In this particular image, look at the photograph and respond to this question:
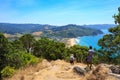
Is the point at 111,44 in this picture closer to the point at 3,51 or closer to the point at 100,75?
the point at 100,75

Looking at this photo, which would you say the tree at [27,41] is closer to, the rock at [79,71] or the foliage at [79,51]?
the foliage at [79,51]

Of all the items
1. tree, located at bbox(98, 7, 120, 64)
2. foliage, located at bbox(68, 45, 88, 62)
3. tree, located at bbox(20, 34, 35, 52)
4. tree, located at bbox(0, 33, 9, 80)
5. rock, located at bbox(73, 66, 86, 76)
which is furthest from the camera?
tree, located at bbox(20, 34, 35, 52)

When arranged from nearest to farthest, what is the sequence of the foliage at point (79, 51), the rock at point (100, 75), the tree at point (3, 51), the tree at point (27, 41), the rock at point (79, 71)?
the rock at point (100, 75) < the rock at point (79, 71) < the tree at point (3, 51) < the foliage at point (79, 51) < the tree at point (27, 41)

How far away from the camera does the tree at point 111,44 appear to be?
26984mm

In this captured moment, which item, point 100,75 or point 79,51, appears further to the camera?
point 79,51

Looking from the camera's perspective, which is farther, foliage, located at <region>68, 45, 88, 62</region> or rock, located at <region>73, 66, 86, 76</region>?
foliage, located at <region>68, 45, 88, 62</region>

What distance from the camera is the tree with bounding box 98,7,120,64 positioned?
26984mm

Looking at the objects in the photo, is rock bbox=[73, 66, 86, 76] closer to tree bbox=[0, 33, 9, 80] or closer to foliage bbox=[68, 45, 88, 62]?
tree bbox=[0, 33, 9, 80]

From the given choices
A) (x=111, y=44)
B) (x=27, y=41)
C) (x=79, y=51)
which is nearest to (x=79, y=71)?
(x=111, y=44)

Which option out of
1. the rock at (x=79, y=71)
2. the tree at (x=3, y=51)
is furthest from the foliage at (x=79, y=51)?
the rock at (x=79, y=71)

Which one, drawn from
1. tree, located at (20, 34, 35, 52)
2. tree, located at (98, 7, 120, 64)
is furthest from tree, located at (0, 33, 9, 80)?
tree, located at (20, 34, 35, 52)

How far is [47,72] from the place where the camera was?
19406mm

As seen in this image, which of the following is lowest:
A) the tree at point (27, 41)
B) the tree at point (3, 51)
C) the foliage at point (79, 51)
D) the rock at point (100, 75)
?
the foliage at point (79, 51)

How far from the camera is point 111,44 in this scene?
88.9 ft
